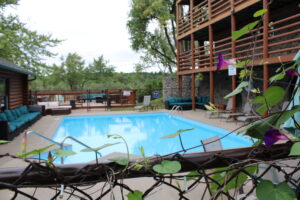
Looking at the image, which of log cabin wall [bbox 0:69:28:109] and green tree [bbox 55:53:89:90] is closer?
log cabin wall [bbox 0:69:28:109]

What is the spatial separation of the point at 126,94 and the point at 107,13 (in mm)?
10497

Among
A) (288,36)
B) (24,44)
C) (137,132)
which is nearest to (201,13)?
(288,36)

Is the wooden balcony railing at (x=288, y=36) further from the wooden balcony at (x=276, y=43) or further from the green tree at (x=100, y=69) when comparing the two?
the green tree at (x=100, y=69)

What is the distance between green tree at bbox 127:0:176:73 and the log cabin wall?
11.7m

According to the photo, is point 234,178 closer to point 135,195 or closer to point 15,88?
point 135,195

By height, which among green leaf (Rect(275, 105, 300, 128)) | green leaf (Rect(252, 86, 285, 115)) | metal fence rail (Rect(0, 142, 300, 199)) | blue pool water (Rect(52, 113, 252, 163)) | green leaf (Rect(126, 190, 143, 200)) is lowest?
blue pool water (Rect(52, 113, 252, 163))

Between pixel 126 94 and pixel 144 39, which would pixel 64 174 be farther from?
pixel 144 39

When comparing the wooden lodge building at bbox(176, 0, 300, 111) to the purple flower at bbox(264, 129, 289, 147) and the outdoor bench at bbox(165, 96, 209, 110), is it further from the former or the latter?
the purple flower at bbox(264, 129, 289, 147)

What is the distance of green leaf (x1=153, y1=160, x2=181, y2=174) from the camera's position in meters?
0.50

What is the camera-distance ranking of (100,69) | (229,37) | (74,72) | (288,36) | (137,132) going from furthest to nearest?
(100,69) → (74,72) → (229,37) → (137,132) → (288,36)

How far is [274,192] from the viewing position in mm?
502

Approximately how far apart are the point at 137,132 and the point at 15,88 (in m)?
5.97

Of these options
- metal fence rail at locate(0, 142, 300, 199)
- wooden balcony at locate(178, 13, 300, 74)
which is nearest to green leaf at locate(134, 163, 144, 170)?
metal fence rail at locate(0, 142, 300, 199)

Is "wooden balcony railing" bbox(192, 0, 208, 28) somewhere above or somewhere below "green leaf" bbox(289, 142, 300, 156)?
above
